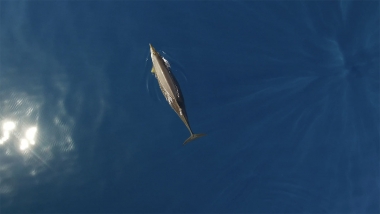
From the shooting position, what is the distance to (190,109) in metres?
17.8

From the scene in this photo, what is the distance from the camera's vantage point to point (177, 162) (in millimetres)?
17750

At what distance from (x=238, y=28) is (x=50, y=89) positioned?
9105 millimetres

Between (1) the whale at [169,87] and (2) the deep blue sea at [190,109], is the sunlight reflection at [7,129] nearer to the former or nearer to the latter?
(2) the deep blue sea at [190,109]

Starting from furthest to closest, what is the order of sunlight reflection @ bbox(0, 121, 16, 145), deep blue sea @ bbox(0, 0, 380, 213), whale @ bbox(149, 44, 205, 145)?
deep blue sea @ bbox(0, 0, 380, 213) → sunlight reflection @ bbox(0, 121, 16, 145) → whale @ bbox(149, 44, 205, 145)

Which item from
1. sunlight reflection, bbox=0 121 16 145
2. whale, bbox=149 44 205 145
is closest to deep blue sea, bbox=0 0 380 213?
sunlight reflection, bbox=0 121 16 145

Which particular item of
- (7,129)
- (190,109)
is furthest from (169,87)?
(7,129)

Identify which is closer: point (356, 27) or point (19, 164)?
point (19, 164)

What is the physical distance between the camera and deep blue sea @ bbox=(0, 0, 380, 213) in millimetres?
17578

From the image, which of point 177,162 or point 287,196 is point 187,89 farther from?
point 287,196

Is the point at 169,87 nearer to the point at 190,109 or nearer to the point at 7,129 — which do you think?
the point at 190,109

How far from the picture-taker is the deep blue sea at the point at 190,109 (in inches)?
692

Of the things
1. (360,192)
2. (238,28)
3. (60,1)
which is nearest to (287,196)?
(360,192)

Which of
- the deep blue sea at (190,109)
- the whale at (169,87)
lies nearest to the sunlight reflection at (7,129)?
the deep blue sea at (190,109)

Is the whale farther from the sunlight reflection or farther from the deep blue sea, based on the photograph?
the sunlight reflection
